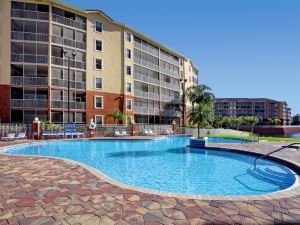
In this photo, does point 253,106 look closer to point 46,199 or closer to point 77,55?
point 77,55

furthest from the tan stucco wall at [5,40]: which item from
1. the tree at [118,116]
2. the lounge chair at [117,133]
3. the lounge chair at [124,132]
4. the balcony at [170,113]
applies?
the balcony at [170,113]

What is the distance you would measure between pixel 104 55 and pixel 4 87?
45.6ft

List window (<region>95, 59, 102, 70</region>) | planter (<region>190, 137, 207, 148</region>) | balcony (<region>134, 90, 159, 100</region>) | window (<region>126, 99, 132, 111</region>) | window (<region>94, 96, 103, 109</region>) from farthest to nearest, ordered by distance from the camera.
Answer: balcony (<region>134, 90, 159, 100</region>) → window (<region>126, 99, 132, 111</region>) → window (<region>95, 59, 102, 70</region>) → window (<region>94, 96, 103, 109</region>) → planter (<region>190, 137, 207, 148</region>)

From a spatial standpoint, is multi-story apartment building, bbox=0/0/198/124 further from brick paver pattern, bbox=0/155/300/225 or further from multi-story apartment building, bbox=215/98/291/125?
multi-story apartment building, bbox=215/98/291/125

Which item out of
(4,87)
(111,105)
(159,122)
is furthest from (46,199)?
(159,122)

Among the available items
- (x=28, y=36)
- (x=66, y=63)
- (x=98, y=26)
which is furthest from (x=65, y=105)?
(x=98, y=26)

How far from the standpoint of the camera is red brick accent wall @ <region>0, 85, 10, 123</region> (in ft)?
86.7

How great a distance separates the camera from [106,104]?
33.5m

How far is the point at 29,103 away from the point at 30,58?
222 inches

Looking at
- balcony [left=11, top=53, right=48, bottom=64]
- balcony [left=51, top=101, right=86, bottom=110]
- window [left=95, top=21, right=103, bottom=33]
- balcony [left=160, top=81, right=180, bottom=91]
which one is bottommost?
balcony [left=51, top=101, right=86, bottom=110]

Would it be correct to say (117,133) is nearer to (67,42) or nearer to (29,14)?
(67,42)

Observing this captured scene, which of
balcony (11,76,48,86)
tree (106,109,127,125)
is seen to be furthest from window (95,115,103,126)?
balcony (11,76,48,86)

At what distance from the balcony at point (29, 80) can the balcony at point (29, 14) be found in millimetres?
7664

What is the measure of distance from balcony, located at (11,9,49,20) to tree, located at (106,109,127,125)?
15.1 meters
